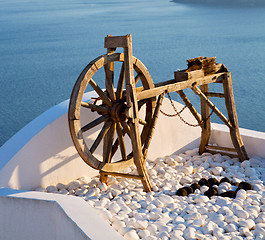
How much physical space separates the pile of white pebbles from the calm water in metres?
9.69

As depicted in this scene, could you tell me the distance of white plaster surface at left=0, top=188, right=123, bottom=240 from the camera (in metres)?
3.28

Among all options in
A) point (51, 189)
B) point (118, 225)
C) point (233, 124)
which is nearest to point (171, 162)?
point (233, 124)

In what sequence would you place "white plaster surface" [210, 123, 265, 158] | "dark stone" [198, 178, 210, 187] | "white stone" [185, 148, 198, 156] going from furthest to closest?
"white stone" [185, 148, 198, 156]
"white plaster surface" [210, 123, 265, 158]
"dark stone" [198, 178, 210, 187]

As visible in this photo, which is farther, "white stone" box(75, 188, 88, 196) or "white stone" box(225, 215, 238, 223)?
"white stone" box(75, 188, 88, 196)

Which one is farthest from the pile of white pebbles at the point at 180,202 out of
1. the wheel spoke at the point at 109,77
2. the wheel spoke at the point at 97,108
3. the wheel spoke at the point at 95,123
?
the wheel spoke at the point at 109,77

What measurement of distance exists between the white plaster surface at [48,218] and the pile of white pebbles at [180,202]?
9.8 inches

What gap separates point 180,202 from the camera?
4156 millimetres

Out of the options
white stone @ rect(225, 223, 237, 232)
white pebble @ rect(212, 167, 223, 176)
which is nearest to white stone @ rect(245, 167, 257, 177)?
white pebble @ rect(212, 167, 223, 176)

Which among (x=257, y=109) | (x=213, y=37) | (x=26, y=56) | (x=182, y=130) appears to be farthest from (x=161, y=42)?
(x=182, y=130)

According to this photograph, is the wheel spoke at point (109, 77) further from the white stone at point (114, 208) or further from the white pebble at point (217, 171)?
the white pebble at point (217, 171)

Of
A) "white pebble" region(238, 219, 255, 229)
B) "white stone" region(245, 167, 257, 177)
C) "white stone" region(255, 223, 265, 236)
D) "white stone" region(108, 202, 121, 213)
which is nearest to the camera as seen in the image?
"white stone" region(255, 223, 265, 236)

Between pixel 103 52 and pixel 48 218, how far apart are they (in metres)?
23.7

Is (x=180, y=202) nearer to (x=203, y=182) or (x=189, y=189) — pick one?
(x=189, y=189)

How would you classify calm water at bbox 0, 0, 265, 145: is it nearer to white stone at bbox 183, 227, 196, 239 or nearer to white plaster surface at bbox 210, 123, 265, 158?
white plaster surface at bbox 210, 123, 265, 158
